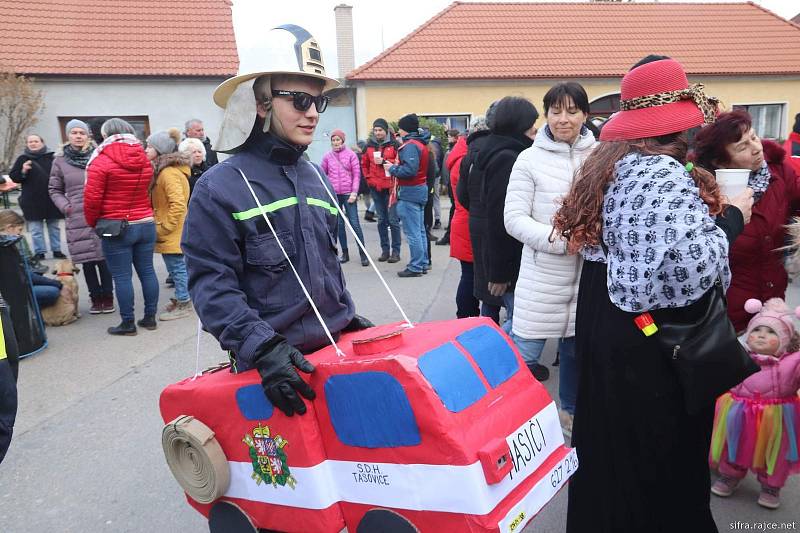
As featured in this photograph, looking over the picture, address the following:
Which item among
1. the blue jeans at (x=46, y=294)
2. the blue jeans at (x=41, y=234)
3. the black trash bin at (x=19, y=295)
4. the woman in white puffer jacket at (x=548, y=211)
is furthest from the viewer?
the blue jeans at (x=41, y=234)

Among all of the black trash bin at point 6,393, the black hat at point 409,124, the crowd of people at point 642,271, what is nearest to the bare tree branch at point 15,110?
the black hat at point 409,124

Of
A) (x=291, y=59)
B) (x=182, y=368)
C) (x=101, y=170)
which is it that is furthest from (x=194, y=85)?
(x=291, y=59)

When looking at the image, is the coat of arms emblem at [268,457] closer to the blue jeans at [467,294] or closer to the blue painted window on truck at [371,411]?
the blue painted window on truck at [371,411]

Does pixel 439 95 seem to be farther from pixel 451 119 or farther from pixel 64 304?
pixel 64 304

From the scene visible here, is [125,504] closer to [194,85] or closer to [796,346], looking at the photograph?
[796,346]

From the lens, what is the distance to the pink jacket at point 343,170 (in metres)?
8.77

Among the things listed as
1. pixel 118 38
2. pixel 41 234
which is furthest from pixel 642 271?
pixel 118 38

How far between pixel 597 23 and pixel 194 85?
13596mm

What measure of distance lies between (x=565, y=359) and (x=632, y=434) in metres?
1.35

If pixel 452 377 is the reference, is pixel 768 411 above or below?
below

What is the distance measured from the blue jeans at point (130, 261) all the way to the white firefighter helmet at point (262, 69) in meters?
3.98

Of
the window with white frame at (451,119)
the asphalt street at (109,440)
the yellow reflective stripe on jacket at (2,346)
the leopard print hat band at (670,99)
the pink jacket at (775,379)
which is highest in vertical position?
the window with white frame at (451,119)

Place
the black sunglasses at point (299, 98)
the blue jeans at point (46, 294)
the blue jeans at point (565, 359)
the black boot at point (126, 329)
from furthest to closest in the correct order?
the blue jeans at point (46, 294) → the black boot at point (126, 329) → the blue jeans at point (565, 359) → the black sunglasses at point (299, 98)

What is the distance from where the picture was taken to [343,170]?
881 cm
